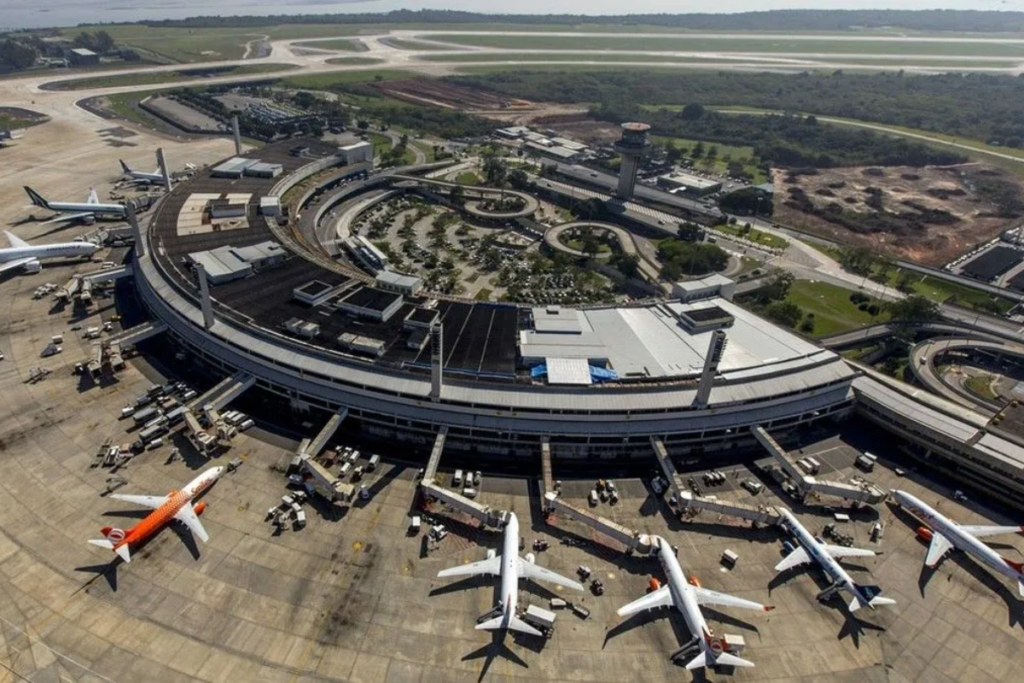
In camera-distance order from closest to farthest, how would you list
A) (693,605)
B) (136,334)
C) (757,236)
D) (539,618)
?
(539,618), (693,605), (136,334), (757,236)

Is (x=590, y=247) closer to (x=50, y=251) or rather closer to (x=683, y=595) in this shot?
(x=683, y=595)

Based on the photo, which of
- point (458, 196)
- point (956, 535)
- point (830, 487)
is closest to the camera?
point (956, 535)

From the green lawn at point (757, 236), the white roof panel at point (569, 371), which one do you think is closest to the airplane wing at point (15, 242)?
the white roof panel at point (569, 371)

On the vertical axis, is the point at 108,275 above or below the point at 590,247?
above

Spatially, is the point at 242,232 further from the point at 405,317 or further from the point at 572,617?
the point at 572,617

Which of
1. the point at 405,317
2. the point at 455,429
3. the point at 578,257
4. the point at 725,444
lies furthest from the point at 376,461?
the point at 578,257

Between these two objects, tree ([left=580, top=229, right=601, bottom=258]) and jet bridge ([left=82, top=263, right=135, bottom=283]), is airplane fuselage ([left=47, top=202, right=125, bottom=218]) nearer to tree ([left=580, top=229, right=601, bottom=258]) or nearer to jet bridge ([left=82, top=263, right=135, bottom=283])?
jet bridge ([left=82, top=263, right=135, bottom=283])

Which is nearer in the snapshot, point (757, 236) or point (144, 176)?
point (757, 236)

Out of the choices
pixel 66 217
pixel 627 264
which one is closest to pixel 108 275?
pixel 66 217
